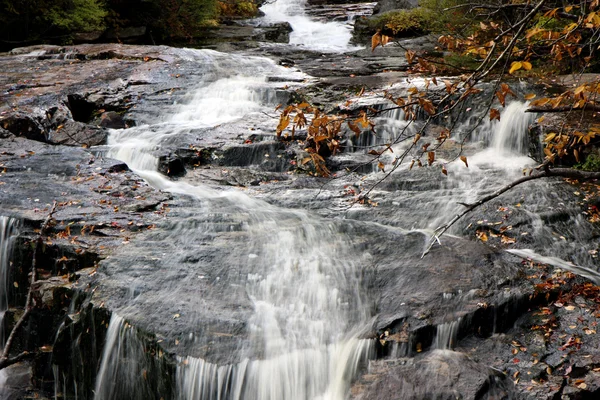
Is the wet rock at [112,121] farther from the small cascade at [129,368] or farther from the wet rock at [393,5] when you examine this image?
the wet rock at [393,5]

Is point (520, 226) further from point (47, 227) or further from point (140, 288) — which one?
point (47, 227)

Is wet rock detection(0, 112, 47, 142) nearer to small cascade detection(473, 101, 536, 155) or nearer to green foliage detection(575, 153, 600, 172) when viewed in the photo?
small cascade detection(473, 101, 536, 155)

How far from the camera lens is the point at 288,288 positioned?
543 centimetres

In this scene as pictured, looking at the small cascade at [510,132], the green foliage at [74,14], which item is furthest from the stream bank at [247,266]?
the green foliage at [74,14]

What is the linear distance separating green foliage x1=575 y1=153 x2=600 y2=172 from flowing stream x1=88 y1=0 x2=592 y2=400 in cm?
78

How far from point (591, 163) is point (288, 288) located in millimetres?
4674

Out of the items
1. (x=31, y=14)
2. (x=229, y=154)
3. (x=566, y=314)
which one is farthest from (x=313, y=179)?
(x=31, y=14)

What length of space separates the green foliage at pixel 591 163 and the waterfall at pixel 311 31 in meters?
9.17

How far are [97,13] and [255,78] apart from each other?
6.13m

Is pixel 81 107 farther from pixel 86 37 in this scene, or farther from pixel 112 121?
pixel 86 37

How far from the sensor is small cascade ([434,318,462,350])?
15.5 ft

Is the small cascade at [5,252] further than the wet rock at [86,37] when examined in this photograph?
No

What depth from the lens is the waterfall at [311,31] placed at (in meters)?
16.7

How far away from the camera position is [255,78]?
38.9 ft
